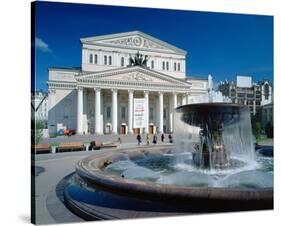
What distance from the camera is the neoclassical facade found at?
9.58 meters

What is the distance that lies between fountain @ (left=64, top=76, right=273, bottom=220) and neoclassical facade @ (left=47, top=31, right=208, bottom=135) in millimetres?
2329

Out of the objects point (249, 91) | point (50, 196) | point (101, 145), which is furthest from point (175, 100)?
point (50, 196)

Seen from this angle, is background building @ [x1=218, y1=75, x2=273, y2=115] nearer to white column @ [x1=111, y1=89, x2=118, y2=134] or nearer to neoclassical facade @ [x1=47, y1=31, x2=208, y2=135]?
neoclassical facade @ [x1=47, y1=31, x2=208, y2=135]

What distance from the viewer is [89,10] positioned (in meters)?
5.20

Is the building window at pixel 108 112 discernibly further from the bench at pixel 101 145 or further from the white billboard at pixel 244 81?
the white billboard at pixel 244 81

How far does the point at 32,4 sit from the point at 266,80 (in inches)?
191

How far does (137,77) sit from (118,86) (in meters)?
2.87

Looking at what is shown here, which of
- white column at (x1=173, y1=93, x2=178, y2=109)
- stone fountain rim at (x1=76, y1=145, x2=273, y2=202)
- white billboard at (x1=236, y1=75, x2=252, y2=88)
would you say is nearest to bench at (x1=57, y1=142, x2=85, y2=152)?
white column at (x1=173, y1=93, x2=178, y2=109)

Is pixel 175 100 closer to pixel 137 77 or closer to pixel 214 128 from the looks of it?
pixel 137 77

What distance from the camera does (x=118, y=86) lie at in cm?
1633

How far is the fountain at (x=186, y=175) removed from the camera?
3.66m

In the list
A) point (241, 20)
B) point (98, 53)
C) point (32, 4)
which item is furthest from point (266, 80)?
point (98, 53)

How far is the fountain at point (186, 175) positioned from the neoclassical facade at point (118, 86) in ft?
7.64

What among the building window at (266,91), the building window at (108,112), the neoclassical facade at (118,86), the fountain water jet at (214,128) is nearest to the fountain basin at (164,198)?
the fountain water jet at (214,128)
